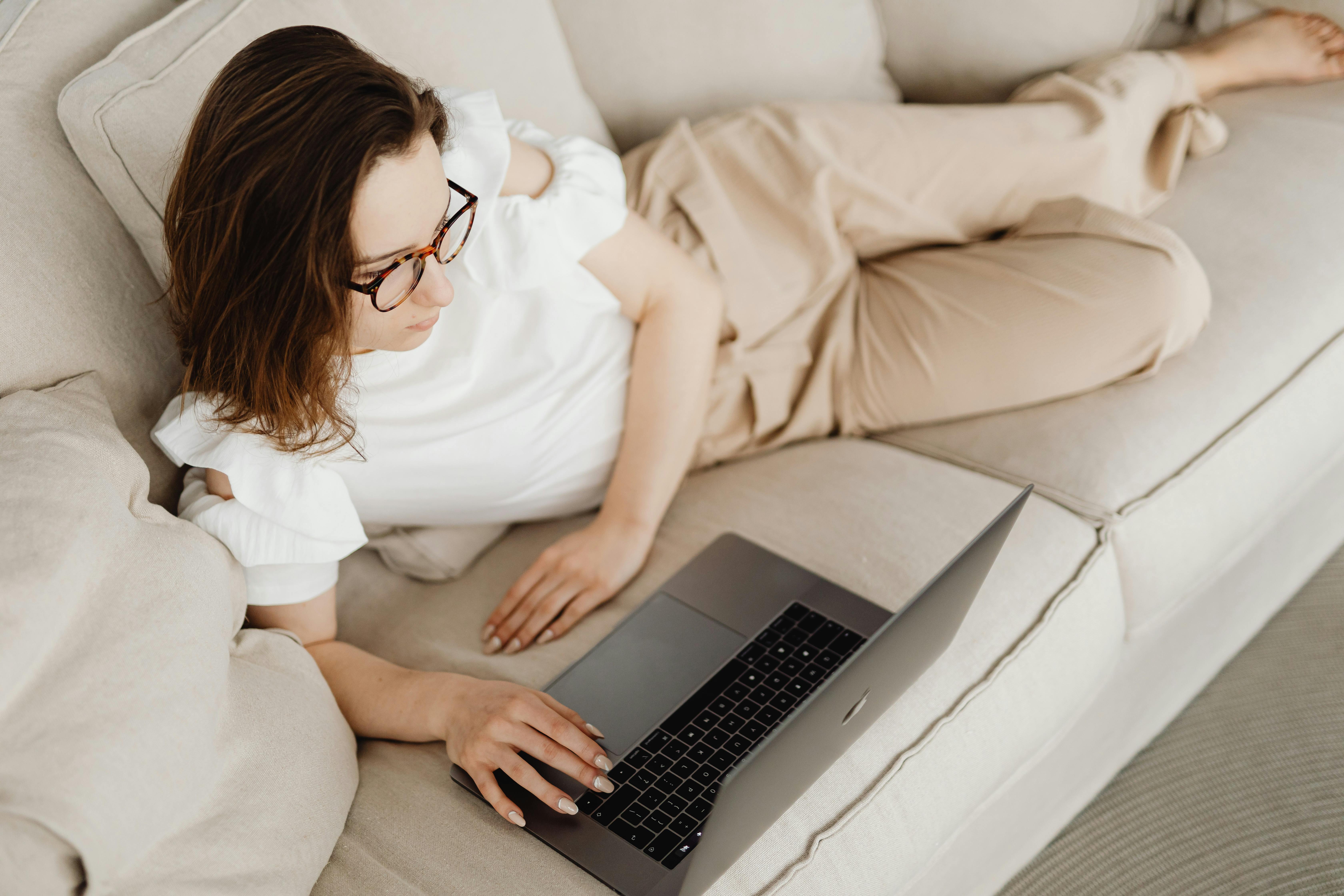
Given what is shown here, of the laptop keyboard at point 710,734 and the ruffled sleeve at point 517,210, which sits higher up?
the ruffled sleeve at point 517,210

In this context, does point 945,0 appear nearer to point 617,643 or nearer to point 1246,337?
point 1246,337

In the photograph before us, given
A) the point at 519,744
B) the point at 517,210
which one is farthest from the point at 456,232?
the point at 519,744

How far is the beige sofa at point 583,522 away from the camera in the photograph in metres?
0.66

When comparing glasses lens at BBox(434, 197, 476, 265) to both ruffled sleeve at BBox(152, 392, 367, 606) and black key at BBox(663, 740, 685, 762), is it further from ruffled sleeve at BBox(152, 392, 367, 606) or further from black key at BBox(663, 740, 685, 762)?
black key at BBox(663, 740, 685, 762)

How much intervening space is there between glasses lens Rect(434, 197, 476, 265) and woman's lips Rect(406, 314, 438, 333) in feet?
0.17

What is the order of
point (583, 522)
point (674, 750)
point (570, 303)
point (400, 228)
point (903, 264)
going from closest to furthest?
point (400, 228) → point (674, 750) → point (570, 303) → point (583, 522) → point (903, 264)

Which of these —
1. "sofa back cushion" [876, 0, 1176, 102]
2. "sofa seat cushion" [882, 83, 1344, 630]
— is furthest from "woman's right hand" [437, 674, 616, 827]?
"sofa back cushion" [876, 0, 1176, 102]

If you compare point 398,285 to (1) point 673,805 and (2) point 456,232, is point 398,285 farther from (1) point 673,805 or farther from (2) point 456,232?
(1) point 673,805

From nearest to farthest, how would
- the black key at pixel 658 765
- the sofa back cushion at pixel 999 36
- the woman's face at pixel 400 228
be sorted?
the woman's face at pixel 400 228, the black key at pixel 658 765, the sofa back cushion at pixel 999 36

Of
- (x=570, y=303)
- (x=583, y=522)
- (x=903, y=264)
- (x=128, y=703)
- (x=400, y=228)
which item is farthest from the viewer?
(x=903, y=264)

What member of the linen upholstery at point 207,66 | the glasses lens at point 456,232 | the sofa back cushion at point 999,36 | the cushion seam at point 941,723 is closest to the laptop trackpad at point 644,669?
the cushion seam at point 941,723

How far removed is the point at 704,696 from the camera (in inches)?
34.7

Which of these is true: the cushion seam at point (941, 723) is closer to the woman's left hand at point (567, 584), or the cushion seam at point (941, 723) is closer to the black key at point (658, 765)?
the black key at point (658, 765)

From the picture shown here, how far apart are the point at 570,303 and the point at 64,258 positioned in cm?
48
